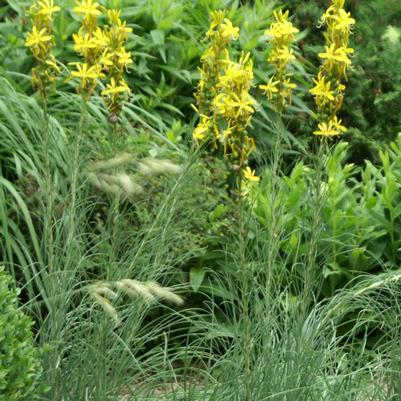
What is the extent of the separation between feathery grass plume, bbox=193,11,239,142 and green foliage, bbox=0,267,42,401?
2.98 feet

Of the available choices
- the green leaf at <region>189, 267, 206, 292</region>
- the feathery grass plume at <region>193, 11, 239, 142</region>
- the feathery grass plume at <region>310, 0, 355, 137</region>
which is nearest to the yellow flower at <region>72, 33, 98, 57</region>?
the feathery grass plume at <region>193, 11, 239, 142</region>

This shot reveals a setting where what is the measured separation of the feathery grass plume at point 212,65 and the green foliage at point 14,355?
91 cm

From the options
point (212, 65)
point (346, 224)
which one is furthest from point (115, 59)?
point (346, 224)

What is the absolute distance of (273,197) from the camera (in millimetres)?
4219

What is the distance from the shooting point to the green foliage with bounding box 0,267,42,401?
12.9ft

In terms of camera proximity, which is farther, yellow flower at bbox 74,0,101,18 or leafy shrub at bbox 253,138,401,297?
leafy shrub at bbox 253,138,401,297

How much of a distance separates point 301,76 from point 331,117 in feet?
14.3

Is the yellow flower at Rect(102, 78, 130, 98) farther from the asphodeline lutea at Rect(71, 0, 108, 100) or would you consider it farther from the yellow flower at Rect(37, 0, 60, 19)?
the yellow flower at Rect(37, 0, 60, 19)

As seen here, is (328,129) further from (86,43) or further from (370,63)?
(370,63)

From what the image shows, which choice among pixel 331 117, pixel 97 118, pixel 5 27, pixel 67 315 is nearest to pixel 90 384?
pixel 67 315

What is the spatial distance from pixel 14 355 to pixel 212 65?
125 cm

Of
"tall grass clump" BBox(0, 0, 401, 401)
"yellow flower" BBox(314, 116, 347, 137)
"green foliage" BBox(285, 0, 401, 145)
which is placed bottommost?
"green foliage" BBox(285, 0, 401, 145)

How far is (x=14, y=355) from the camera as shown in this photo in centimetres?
400

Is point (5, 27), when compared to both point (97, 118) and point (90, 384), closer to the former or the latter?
point (97, 118)
